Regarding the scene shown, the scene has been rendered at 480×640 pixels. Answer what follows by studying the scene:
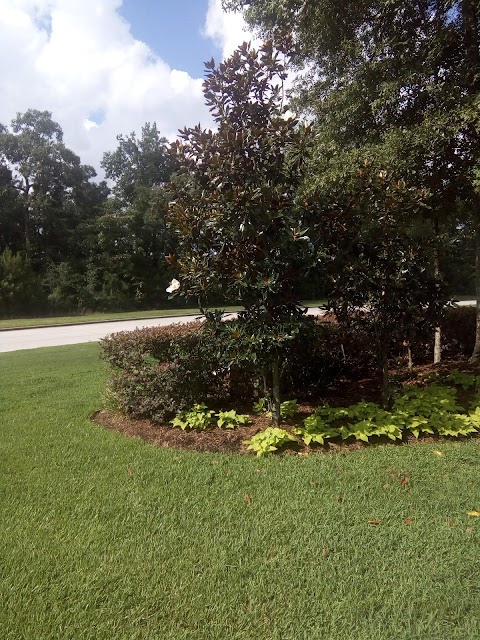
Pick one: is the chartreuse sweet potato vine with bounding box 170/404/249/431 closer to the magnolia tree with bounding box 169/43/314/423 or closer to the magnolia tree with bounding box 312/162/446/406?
the magnolia tree with bounding box 169/43/314/423

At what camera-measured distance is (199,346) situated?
4.75 meters

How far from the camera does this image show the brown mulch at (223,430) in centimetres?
405

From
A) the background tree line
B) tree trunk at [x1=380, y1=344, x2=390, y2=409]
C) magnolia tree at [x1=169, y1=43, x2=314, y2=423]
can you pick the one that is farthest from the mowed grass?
the background tree line

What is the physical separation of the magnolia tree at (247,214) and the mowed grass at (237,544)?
46.9 inches

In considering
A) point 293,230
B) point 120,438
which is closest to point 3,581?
point 120,438

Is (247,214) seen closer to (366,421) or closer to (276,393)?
(276,393)

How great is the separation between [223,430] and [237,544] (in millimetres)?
1833

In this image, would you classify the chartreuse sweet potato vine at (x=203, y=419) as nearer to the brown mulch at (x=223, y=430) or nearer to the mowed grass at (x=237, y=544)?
the brown mulch at (x=223, y=430)

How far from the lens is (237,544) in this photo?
2.55m

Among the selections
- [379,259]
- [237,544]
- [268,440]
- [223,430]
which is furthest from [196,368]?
[237,544]

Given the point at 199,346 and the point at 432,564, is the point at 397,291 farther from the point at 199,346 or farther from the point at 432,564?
the point at 432,564

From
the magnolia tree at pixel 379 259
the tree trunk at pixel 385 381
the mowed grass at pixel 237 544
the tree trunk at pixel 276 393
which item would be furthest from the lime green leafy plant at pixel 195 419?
the tree trunk at pixel 385 381

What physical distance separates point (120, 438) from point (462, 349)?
233 inches

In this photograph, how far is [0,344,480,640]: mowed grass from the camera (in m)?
2.01
